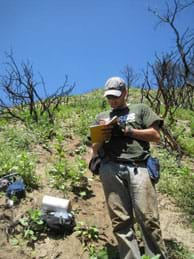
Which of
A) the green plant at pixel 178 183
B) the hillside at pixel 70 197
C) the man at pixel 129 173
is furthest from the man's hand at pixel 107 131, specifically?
the green plant at pixel 178 183

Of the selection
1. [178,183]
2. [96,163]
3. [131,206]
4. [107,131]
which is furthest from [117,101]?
[178,183]

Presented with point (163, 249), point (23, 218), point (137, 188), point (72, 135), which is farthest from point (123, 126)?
point (72, 135)

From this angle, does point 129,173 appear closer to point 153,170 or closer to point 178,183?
point 153,170

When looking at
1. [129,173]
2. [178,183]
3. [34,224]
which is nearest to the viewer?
[129,173]

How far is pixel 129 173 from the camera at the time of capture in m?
3.46

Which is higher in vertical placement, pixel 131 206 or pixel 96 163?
pixel 96 163

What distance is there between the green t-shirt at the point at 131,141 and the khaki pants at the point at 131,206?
87 mm

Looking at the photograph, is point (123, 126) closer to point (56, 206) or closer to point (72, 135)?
point (56, 206)

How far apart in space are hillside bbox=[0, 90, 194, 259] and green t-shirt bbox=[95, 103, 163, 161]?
41.4 inches

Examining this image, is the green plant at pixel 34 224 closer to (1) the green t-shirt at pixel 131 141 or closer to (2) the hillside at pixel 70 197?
(2) the hillside at pixel 70 197

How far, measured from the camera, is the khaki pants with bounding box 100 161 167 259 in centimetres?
329

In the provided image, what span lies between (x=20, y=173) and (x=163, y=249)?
2359 millimetres

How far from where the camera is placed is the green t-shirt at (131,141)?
3531 mm

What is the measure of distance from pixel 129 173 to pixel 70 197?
5.55 ft
